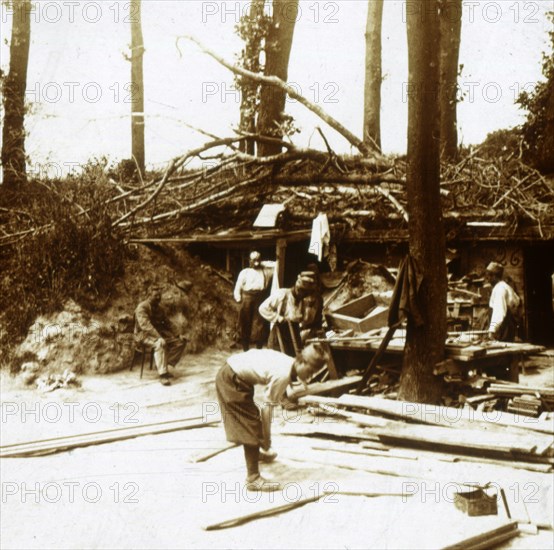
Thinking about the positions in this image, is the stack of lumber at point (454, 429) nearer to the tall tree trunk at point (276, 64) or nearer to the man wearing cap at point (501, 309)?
the man wearing cap at point (501, 309)

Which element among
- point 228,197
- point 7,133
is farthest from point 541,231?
point 7,133

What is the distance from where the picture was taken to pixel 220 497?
625 cm

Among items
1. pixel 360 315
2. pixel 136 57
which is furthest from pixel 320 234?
pixel 136 57

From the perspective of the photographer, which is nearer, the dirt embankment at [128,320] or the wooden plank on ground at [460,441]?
the wooden plank on ground at [460,441]

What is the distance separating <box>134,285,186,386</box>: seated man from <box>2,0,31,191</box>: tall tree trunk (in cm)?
504

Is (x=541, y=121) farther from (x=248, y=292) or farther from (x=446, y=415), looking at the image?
(x=446, y=415)

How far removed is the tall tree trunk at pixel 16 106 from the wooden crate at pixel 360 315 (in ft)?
25.4

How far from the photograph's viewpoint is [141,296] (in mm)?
13891

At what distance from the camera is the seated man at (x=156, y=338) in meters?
11.6

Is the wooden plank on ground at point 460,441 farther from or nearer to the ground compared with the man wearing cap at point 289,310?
nearer to the ground

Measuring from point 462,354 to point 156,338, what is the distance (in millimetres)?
5356

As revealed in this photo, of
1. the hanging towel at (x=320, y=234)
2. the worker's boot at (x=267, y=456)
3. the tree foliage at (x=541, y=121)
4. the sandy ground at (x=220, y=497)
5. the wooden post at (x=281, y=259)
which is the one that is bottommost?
the sandy ground at (x=220, y=497)

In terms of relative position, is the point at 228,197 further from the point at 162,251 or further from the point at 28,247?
the point at 28,247

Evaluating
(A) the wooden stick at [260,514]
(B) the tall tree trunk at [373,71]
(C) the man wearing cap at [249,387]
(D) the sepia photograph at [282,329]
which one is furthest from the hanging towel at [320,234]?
(A) the wooden stick at [260,514]
